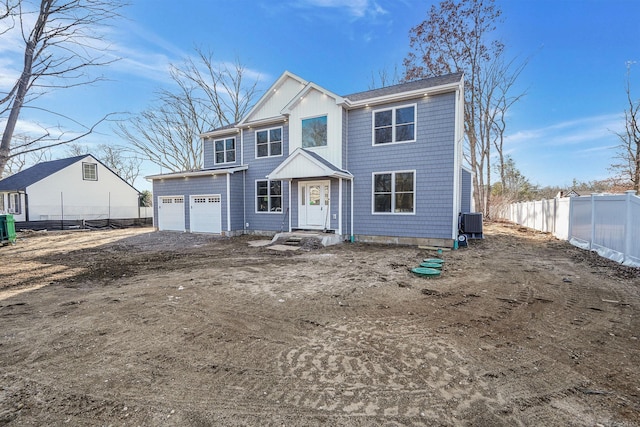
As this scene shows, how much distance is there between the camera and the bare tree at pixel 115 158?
114 feet

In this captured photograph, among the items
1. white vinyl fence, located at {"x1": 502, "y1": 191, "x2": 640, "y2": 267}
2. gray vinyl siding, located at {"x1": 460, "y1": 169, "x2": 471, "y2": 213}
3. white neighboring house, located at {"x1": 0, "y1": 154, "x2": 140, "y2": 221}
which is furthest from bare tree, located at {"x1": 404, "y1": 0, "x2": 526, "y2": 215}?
white neighboring house, located at {"x1": 0, "y1": 154, "x2": 140, "y2": 221}

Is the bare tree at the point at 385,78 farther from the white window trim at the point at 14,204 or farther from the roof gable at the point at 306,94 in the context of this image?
the white window trim at the point at 14,204

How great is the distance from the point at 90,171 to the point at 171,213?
13.8 m

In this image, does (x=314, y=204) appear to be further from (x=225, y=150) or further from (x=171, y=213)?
(x=171, y=213)

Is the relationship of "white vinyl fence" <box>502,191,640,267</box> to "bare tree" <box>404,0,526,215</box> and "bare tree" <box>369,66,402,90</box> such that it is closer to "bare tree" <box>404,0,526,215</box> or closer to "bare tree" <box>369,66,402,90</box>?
"bare tree" <box>404,0,526,215</box>

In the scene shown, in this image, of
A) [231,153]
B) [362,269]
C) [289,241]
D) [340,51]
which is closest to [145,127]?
[231,153]

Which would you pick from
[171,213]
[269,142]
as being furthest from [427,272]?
[171,213]

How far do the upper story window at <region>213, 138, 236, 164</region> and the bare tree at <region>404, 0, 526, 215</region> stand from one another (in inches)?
579

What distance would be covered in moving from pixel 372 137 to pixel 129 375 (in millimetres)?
10567

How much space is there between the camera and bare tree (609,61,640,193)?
56.3 ft

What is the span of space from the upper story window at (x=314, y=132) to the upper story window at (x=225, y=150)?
474cm

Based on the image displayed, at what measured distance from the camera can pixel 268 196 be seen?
1360cm

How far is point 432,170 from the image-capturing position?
10234 mm

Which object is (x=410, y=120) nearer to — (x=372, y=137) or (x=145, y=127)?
(x=372, y=137)
